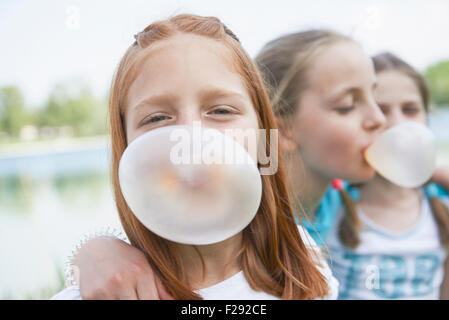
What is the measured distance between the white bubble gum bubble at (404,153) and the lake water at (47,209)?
8.9 inches

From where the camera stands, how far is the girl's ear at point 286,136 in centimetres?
74

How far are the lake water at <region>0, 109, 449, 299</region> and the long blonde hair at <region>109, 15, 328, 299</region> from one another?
0.09m

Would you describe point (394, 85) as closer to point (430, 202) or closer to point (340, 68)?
point (340, 68)

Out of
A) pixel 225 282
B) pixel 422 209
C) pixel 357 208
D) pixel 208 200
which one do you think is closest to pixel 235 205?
pixel 208 200

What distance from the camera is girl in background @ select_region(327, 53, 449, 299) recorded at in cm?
79

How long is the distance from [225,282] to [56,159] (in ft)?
1.59

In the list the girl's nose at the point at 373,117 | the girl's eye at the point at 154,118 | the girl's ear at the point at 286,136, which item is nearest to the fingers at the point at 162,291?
the girl's eye at the point at 154,118

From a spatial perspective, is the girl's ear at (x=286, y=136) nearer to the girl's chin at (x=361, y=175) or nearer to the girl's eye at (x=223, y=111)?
the girl's chin at (x=361, y=175)

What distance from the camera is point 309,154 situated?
2.48ft

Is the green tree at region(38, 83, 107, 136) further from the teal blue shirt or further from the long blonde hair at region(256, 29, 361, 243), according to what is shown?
the teal blue shirt

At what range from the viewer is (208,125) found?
516 millimetres
